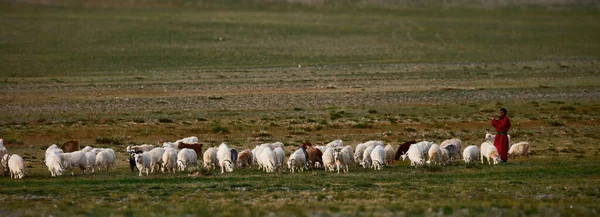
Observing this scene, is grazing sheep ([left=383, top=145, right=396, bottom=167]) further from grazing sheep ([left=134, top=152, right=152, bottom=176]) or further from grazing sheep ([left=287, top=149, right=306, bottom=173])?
grazing sheep ([left=134, top=152, right=152, bottom=176])

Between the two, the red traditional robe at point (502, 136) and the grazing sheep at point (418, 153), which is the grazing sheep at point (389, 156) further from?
the red traditional robe at point (502, 136)

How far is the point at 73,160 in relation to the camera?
20.3 m

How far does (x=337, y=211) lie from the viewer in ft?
47.4

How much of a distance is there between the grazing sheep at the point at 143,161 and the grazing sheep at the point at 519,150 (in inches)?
324

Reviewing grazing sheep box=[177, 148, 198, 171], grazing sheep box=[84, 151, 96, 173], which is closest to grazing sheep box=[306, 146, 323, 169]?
grazing sheep box=[177, 148, 198, 171]

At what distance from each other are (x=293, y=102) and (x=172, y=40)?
3935cm

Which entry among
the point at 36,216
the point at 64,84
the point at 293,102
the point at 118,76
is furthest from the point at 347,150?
the point at 118,76

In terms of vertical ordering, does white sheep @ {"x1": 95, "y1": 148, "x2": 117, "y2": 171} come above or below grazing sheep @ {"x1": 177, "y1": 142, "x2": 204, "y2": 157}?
below

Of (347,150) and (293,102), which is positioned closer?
(347,150)

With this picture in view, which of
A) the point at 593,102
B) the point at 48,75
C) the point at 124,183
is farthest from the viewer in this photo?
the point at 48,75

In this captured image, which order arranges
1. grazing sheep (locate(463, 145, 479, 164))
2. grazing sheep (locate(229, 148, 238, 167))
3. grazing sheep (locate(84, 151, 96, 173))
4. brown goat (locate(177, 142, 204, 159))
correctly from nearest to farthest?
grazing sheep (locate(84, 151, 96, 173)) < grazing sheep (locate(229, 148, 238, 167)) < grazing sheep (locate(463, 145, 479, 164)) < brown goat (locate(177, 142, 204, 159))

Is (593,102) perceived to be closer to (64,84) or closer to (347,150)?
(347,150)

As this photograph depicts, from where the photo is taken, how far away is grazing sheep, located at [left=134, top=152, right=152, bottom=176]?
20.4m

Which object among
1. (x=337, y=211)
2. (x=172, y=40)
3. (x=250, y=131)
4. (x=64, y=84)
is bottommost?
(x=337, y=211)
